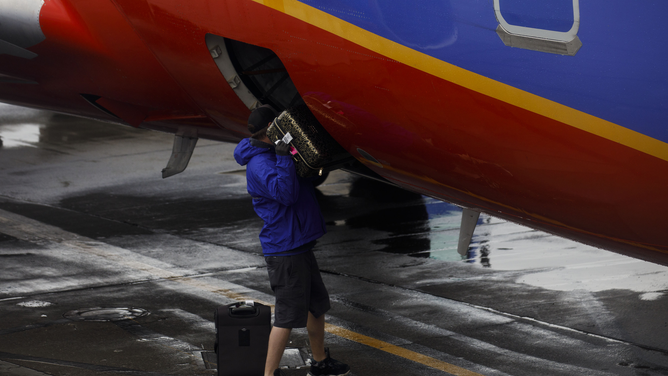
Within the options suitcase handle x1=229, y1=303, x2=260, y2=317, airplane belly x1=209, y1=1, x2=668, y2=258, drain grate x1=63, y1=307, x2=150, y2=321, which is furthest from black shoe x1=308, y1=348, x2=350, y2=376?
drain grate x1=63, y1=307, x2=150, y2=321

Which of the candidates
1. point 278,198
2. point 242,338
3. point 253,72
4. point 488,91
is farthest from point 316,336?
point 488,91

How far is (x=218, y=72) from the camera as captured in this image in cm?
536

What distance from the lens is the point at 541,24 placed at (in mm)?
3555

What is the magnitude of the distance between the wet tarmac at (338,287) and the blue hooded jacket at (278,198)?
3.53ft

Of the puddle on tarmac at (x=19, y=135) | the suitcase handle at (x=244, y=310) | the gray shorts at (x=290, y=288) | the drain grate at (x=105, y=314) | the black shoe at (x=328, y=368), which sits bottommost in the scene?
the drain grate at (x=105, y=314)

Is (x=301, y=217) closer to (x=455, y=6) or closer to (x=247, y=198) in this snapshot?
(x=455, y=6)

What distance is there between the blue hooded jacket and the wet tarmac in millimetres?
1076

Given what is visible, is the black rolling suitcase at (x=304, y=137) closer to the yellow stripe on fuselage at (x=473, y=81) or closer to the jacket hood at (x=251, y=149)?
the jacket hood at (x=251, y=149)

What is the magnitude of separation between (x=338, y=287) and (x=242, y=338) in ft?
8.23

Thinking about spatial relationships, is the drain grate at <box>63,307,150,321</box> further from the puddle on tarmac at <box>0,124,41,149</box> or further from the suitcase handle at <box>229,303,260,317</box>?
the puddle on tarmac at <box>0,124,41,149</box>

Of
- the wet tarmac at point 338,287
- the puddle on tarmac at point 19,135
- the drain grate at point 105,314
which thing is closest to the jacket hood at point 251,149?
the wet tarmac at point 338,287

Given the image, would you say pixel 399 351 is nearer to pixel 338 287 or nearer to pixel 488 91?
pixel 338 287

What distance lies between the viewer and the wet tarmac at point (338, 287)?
224 inches

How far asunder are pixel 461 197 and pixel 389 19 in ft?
4.17
